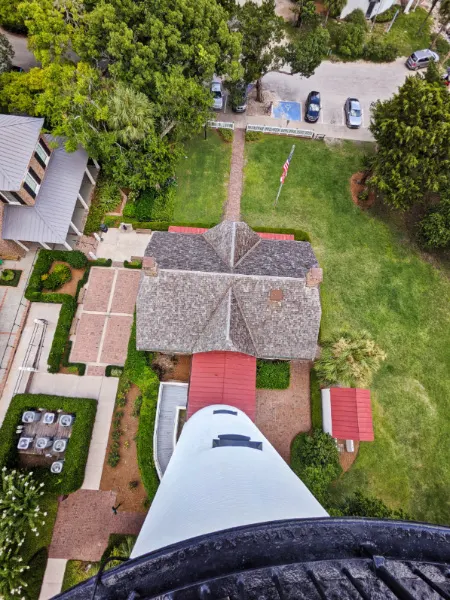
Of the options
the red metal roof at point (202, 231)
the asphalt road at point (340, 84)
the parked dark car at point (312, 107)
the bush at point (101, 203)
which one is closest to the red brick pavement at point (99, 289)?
the bush at point (101, 203)

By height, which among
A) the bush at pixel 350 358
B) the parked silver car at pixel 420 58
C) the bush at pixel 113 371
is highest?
the parked silver car at pixel 420 58

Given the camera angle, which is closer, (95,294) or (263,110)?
(95,294)

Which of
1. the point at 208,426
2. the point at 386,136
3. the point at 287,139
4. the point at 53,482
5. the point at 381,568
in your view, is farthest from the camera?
the point at 287,139

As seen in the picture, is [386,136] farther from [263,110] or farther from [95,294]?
[95,294]

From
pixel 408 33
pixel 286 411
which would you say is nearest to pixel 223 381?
pixel 286 411

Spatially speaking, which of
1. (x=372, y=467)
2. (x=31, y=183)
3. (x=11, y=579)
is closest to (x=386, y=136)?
(x=372, y=467)

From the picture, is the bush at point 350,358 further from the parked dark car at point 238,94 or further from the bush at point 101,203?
the parked dark car at point 238,94
